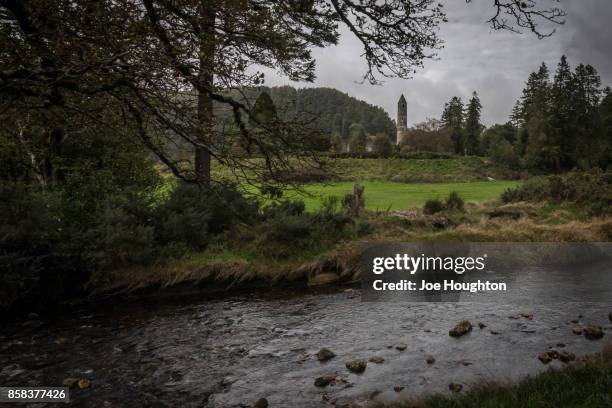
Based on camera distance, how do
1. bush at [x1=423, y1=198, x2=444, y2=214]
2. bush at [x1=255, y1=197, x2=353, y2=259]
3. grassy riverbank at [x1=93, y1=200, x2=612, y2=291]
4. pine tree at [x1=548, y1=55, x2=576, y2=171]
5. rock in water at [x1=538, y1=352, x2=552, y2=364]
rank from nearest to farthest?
rock in water at [x1=538, y1=352, x2=552, y2=364] < grassy riverbank at [x1=93, y1=200, x2=612, y2=291] < bush at [x1=255, y1=197, x2=353, y2=259] < bush at [x1=423, y1=198, x2=444, y2=214] < pine tree at [x1=548, y1=55, x2=576, y2=171]

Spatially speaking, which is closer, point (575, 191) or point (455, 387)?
point (455, 387)

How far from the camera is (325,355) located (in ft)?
25.8

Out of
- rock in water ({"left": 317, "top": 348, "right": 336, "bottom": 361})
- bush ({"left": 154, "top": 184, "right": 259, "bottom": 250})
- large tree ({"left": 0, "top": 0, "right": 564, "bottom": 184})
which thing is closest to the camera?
large tree ({"left": 0, "top": 0, "right": 564, "bottom": 184})

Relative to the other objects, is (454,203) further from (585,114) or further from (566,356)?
(585,114)

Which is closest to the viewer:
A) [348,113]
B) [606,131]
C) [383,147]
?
[606,131]

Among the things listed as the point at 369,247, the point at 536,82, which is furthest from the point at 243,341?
the point at 536,82

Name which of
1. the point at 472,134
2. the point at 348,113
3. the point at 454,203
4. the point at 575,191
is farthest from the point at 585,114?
the point at 348,113

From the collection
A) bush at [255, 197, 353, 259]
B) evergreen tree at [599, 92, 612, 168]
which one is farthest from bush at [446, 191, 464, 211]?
evergreen tree at [599, 92, 612, 168]

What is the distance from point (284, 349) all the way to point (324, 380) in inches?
65.2

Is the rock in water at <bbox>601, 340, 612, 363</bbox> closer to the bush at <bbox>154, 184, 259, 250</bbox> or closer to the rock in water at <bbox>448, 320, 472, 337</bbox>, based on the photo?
the rock in water at <bbox>448, 320, 472, 337</bbox>

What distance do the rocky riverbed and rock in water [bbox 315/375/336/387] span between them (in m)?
0.02

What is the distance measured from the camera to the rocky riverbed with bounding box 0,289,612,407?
22.2ft

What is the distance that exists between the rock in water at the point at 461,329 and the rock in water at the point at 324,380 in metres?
3.00

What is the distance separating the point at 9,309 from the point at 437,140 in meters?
65.1
